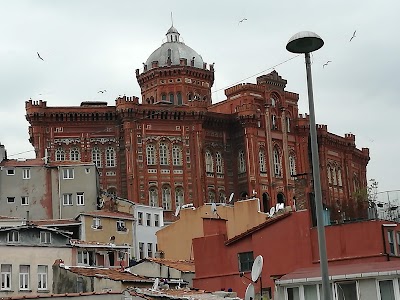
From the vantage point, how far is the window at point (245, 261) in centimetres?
3244

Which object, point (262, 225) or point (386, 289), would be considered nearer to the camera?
point (386, 289)

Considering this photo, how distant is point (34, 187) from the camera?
6206cm

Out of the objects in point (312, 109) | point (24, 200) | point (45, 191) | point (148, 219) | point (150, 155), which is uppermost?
point (150, 155)

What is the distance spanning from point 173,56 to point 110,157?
22547 mm

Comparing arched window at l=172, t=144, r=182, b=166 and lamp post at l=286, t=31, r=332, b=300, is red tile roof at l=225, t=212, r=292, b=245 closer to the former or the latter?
lamp post at l=286, t=31, r=332, b=300

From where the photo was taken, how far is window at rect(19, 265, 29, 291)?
38375 mm

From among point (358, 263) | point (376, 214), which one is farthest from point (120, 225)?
point (358, 263)

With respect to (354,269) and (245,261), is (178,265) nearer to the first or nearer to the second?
(245,261)

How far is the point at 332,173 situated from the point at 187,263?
55830mm

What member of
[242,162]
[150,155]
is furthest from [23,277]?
[242,162]

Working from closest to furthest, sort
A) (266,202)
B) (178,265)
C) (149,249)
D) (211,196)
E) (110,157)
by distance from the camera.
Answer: (178,265)
(149,249)
(110,157)
(211,196)
(266,202)

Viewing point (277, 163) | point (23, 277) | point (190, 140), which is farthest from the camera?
point (277, 163)

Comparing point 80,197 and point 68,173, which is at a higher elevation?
point 68,173

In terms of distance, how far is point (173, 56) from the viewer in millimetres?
97000
